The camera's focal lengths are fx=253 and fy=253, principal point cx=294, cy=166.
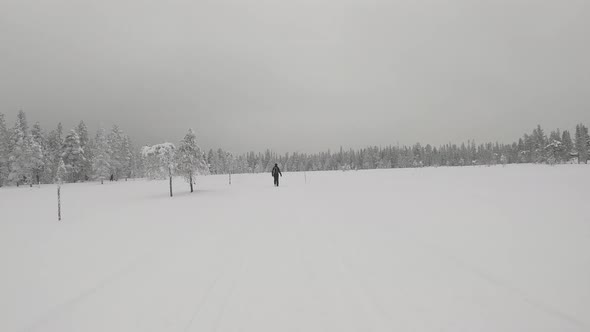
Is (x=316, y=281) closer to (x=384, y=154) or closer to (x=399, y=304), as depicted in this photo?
(x=399, y=304)

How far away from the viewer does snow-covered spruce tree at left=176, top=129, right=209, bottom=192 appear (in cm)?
2497

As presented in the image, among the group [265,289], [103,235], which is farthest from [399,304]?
[103,235]

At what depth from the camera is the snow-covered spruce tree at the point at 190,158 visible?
25.0 meters

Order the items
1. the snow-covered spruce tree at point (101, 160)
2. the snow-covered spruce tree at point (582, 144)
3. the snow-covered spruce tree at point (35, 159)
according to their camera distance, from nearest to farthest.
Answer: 1. the snow-covered spruce tree at point (35, 159)
2. the snow-covered spruce tree at point (101, 160)
3. the snow-covered spruce tree at point (582, 144)

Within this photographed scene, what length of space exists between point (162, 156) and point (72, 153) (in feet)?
155

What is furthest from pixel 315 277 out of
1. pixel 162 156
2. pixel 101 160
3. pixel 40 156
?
pixel 40 156

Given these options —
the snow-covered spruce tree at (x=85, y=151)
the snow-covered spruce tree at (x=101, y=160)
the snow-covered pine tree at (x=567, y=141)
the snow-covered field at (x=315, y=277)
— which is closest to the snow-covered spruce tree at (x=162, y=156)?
the snow-covered field at (x=315, y=277)

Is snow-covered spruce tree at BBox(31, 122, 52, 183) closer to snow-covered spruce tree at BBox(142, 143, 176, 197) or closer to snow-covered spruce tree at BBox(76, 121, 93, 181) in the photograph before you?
snow-covered spruce tree at BBox(76, 121, 93, 181)

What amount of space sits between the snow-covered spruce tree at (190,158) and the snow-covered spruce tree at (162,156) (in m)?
0.78

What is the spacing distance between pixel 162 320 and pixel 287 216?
7366mm

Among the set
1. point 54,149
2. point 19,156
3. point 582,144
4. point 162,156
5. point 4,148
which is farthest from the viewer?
point 582,144

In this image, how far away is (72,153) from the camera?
54.8m

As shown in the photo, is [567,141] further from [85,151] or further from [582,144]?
[85,151]

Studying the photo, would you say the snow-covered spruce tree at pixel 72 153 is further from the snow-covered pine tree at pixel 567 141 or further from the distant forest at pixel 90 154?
the snow-covered pine tree at pixel 567 141
